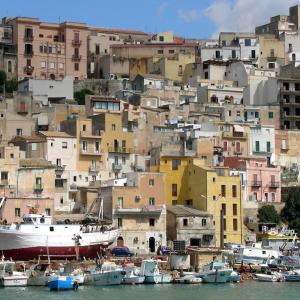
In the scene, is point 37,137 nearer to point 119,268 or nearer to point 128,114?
point 128,114

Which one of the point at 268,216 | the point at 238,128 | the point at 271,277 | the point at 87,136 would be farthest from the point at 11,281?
the point at 238,128

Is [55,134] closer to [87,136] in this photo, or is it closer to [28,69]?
[87,136]

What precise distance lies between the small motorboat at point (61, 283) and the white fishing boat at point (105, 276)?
1833mm

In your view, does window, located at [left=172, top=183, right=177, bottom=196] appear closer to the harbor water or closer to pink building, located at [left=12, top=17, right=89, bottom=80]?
the harbor water

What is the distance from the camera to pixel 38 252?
187 ft

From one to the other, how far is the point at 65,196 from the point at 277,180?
15.9m

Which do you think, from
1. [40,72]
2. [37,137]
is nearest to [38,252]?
[37,137]

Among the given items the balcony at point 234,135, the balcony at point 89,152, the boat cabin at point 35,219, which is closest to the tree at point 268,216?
the balcony at point 234,135

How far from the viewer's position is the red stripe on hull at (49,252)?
5678 cm

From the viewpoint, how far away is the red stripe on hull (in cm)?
5678

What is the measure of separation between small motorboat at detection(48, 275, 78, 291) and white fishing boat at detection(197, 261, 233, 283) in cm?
750

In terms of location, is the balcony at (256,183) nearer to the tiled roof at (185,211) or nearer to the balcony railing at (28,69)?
the tiled roof at (185,211)

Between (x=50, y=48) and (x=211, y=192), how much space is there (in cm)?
3978

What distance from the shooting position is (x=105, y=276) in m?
51.5
